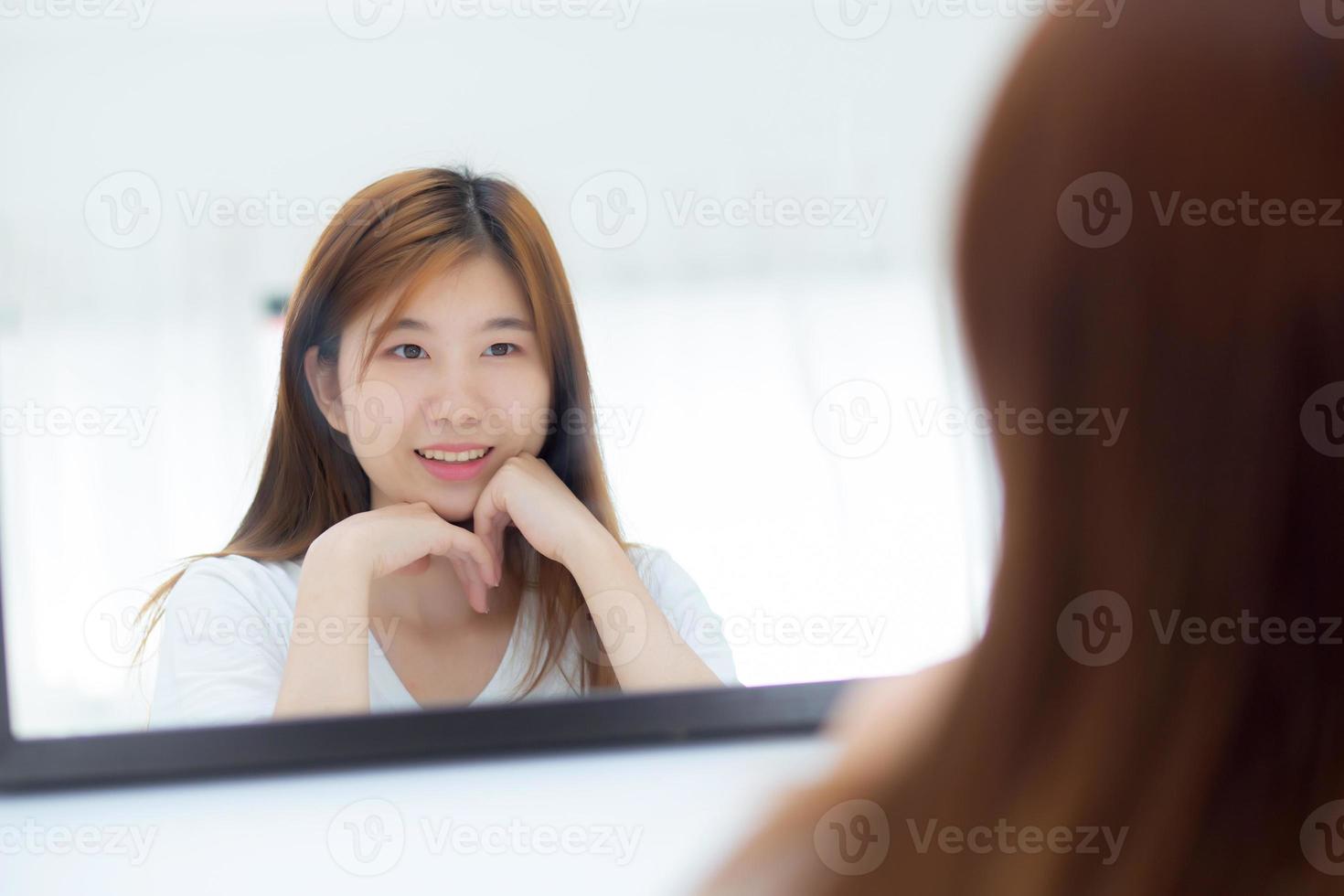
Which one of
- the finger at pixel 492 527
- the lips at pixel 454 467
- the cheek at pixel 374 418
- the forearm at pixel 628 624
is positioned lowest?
the forearm at pixel 628 624

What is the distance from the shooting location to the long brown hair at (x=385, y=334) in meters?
1.15

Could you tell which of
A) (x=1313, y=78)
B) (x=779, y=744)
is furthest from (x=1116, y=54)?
(x=779, y=744)

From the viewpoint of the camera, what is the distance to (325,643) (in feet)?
3.73

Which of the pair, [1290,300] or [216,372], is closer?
[1290,300]

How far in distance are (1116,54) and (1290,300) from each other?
10cm

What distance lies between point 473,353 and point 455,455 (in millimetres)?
123

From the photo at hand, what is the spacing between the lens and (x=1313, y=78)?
13.3 inches

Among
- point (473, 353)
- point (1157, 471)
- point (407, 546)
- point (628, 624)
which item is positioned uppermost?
point (473, 353)

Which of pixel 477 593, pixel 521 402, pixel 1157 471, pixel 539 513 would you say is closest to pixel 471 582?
pixel 477 593

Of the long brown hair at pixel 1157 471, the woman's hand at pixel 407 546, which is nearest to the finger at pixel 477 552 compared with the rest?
the woman's hand at pixel 407 546

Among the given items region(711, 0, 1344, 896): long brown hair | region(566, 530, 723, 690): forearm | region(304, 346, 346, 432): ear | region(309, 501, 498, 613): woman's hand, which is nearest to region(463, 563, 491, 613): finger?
region(309, 501, 498, 613): woman's hand

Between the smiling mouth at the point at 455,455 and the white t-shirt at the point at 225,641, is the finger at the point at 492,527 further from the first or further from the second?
the white t-shirt at the point at 225,641

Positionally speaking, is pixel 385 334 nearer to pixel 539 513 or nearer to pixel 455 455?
pixel 455 455

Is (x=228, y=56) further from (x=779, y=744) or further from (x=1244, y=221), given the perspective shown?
(x=1244, y=221)
